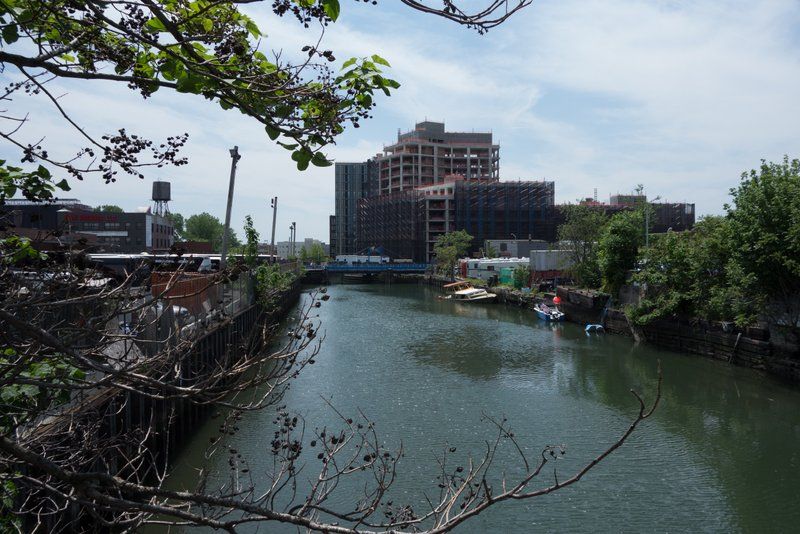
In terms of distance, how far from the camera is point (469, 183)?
118 meters

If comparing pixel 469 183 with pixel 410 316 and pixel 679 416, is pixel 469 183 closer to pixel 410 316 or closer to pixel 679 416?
pixel 410 316

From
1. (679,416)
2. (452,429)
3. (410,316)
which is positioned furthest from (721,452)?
(410,316)

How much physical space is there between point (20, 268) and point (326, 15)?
317 centimetres

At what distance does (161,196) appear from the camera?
91312mm

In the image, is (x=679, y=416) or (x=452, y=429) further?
(x=679, y=416)

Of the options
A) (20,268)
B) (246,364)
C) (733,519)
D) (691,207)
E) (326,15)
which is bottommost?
(733,519)

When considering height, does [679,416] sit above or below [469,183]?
below

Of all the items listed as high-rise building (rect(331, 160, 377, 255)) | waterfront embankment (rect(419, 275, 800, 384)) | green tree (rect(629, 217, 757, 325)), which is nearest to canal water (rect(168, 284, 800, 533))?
waterfront embankment (rect(419, 275, 800, 384))

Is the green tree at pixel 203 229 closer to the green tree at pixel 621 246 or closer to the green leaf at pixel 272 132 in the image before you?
the green tree at pixel 621 246

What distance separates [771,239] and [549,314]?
934 inches

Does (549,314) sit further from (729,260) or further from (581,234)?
(729,260)

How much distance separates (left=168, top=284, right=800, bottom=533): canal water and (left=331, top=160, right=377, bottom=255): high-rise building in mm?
129289

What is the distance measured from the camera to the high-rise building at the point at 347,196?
542 ft

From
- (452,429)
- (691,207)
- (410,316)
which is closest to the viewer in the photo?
(452,429)
